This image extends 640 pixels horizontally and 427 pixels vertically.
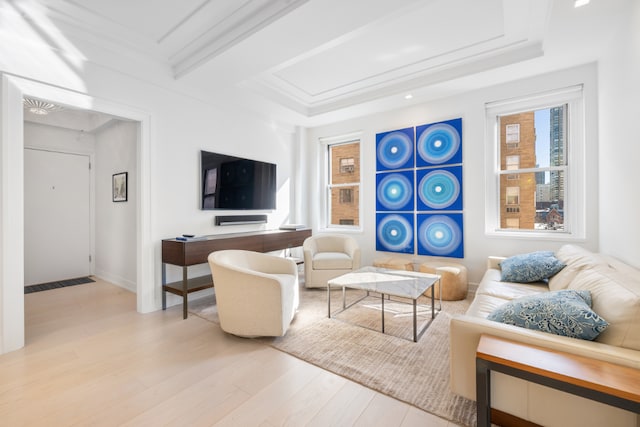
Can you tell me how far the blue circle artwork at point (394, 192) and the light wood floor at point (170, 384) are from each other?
2.89 meters

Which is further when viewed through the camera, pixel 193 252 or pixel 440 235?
pixel 440 235

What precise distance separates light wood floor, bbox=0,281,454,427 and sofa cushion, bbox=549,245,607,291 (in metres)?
1.56

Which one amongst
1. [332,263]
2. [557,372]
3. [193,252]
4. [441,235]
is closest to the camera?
[557,372]

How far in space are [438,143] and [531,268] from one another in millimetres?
2032

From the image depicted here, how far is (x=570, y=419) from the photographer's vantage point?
1.24 metres

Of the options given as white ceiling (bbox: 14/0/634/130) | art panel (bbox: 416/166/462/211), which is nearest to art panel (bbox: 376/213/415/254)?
art panel (bbox: 416/166/462/211)

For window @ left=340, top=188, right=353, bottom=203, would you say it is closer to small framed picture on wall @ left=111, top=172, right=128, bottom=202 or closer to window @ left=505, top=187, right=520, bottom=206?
window @ left=505, top=187, right=520, bottom=206

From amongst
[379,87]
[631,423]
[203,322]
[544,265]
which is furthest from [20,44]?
[544,265]

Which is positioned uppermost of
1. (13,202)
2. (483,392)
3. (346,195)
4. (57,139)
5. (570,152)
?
(57,139)

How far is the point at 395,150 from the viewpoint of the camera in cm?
439

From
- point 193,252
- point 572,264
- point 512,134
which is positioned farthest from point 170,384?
point 512,134

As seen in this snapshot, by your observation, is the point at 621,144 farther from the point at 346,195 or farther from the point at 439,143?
the point at 346,195

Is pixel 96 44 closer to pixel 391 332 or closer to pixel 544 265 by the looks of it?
pixel 391 332

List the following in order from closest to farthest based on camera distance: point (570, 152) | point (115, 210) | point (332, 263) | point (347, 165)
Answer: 1. point (570, 152)
2. point (332, 263)
3. point (115, 210)
4. point (347, 165)
